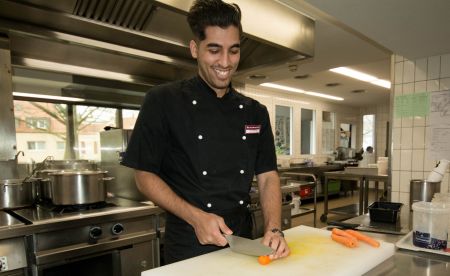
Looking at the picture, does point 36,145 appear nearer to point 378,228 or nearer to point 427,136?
point 378,228

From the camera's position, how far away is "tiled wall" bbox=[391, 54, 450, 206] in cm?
183

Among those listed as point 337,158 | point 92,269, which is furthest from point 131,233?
point 337,158

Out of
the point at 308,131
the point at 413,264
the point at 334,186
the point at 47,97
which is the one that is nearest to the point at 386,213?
the point at 413,264

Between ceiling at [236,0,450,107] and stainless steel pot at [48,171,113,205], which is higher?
ceiling at [236,0,450,107]

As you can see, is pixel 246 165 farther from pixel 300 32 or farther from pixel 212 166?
pixel 300 32

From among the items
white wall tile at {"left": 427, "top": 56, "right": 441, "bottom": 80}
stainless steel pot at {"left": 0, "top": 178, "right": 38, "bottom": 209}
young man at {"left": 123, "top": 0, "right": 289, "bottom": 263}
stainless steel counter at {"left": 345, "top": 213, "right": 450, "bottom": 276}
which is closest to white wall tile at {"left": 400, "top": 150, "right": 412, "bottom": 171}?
white wall tile at {"left": 427, "top": 56, "right": 441, "bottom": 80}

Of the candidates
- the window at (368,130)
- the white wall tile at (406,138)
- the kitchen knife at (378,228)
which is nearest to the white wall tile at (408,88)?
the white wall tile at (406,138)

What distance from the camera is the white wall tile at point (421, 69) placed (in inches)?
73.9

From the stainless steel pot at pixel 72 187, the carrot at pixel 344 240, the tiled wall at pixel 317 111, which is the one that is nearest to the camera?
the carrot at pixel 344 240

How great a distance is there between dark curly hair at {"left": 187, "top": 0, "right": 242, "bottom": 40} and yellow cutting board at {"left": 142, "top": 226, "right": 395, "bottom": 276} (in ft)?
2.41

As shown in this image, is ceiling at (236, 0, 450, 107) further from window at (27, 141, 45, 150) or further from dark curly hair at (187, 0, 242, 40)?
window at (27, 141, 45, 150)

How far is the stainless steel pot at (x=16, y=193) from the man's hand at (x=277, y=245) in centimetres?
156

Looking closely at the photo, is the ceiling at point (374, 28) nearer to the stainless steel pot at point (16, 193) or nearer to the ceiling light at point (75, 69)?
the ceiling light at point (75, 69)

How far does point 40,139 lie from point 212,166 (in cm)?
219
